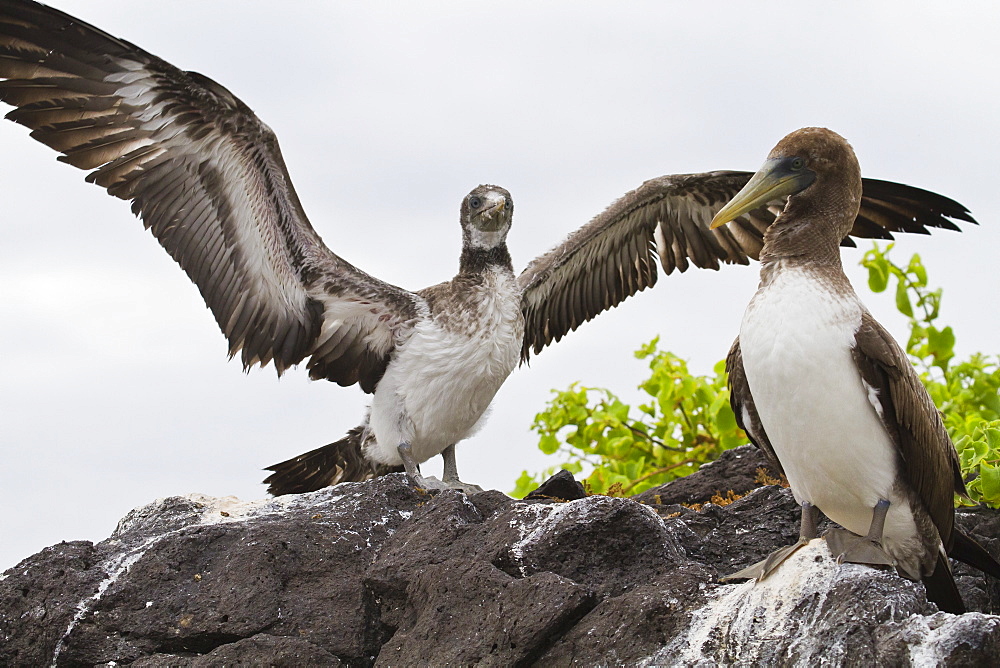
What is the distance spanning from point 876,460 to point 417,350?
10.0 ft

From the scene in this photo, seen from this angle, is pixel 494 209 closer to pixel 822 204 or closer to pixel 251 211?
pixel 251 211

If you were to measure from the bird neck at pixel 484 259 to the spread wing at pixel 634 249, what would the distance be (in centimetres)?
70

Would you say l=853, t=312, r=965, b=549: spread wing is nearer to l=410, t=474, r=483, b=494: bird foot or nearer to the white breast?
l=410, t=474, r=483, b=494: bird foot

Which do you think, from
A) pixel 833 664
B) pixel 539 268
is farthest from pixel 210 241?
pixel 833 664

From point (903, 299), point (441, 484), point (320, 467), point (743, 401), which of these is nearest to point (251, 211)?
point (320, 467)

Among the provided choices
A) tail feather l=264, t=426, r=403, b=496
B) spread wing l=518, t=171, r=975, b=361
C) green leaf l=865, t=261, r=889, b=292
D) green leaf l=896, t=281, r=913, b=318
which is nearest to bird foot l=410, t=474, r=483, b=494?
tail feather l=264, t=426, r=403, b=496

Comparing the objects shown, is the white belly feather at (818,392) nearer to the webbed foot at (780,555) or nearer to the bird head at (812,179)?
the webbed foot at (780,555)

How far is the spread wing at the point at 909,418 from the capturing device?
4.17 metres

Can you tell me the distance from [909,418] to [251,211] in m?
3.84

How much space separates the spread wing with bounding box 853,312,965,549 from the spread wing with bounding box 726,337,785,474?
0.62 meters

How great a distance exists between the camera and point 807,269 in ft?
14.2

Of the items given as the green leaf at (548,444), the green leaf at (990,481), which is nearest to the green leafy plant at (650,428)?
the green leaf at (548,444)

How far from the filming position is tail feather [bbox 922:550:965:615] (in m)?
4.50

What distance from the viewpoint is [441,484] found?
20.9ft
